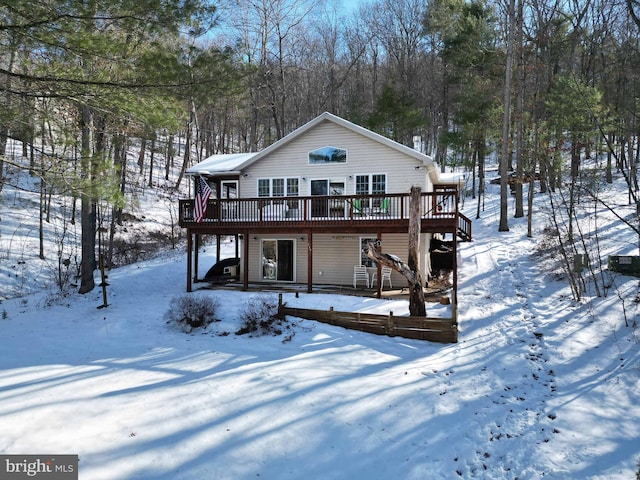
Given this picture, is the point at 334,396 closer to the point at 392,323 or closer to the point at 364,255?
the point at 392,323

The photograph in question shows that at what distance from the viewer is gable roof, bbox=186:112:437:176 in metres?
14.2

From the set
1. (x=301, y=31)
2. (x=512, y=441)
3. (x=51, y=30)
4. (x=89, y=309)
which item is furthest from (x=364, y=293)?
(x=301, y=31)

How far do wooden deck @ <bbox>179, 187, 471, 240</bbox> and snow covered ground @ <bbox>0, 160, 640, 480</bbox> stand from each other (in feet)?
8.88

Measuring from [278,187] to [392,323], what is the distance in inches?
329

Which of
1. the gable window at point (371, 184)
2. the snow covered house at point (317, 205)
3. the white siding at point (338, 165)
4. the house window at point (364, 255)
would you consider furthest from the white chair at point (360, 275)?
the white siding at point (338, 165)

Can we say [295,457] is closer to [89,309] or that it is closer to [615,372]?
[615,372]

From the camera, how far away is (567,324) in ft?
31.2

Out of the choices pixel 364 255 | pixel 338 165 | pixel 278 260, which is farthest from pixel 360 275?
pixel 338 165

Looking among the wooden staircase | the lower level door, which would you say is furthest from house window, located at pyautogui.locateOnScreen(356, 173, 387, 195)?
the lower level door

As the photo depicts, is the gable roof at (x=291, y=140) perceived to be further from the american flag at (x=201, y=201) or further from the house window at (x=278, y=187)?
the american flag at (x=201, y=201)

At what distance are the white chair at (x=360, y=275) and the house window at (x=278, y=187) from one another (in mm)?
3926

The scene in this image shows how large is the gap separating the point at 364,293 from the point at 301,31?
20.7 meters

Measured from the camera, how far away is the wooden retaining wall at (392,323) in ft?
30.5

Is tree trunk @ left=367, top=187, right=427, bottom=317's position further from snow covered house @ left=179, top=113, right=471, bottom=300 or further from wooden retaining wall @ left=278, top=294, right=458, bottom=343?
snow covered house @ left=179, top=113, right=471, bottom=300
